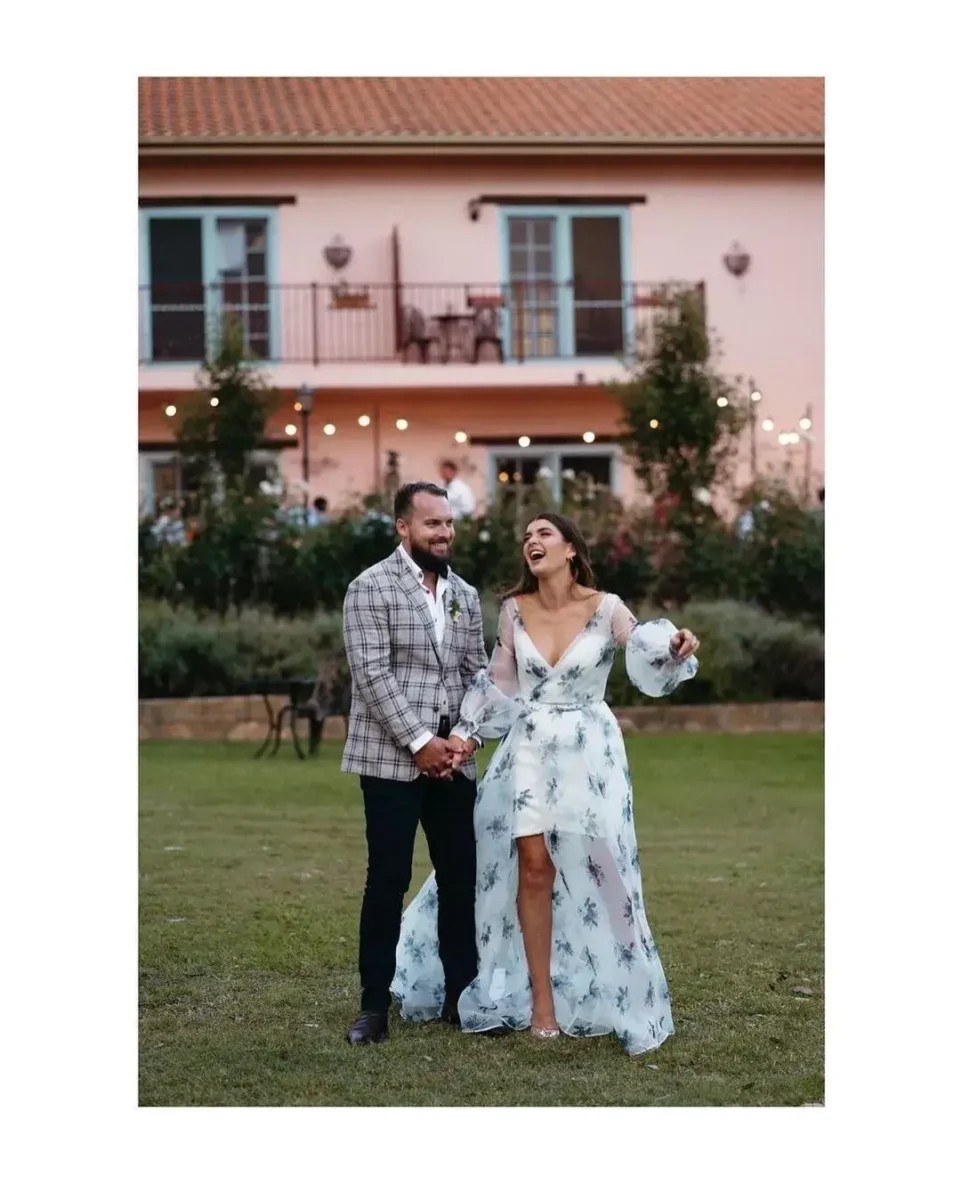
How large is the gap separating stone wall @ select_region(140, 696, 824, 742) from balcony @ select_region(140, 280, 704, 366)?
7538 millimetres

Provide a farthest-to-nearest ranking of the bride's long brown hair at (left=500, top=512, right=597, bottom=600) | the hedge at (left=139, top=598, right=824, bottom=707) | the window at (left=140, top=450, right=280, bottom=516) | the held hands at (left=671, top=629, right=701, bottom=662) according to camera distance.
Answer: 1. the window at (left=140, top=450, right=280, bottom=516)
2. the hedge at (left=139, top=598, right=824, bottom=707)
3. the bride's long brown hair at (left=500, top=512, right=597, bottom=600)
4. the held hands at (left=671, top=629, right=701, bottom=662)

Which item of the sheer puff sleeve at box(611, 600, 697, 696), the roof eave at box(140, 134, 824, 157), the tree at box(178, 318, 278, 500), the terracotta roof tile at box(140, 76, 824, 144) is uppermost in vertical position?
the terracotta roof tile at box(140, 76, 824, 144)

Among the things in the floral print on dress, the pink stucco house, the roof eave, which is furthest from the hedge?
the floral print on dress

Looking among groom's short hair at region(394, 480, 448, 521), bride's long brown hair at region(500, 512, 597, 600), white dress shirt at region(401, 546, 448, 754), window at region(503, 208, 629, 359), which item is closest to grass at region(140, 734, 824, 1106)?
white dress shirt at region(401, 546, 448, 754)

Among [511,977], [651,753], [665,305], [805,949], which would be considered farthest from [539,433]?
[511,977]

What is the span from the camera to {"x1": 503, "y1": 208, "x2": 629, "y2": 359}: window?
78.8ft

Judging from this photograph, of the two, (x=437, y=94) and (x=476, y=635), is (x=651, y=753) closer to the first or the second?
(x=476, y=635)

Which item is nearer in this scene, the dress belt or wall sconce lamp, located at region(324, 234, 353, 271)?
the dress belt

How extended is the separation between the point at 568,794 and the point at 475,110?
62.9 feet

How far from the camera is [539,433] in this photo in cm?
2406

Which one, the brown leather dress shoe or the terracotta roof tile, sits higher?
the terracotta roof tile

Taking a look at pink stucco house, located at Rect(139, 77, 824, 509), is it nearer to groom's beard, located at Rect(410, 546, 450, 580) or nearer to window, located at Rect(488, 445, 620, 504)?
Result: window, located at Rect(488, 445, 620, 504)

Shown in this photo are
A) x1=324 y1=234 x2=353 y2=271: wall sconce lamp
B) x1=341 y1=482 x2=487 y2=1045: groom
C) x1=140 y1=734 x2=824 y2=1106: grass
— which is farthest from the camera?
x1=324 y1=234 x2=353 y2=271: wall sconce lamp

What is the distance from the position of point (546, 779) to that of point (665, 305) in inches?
609
